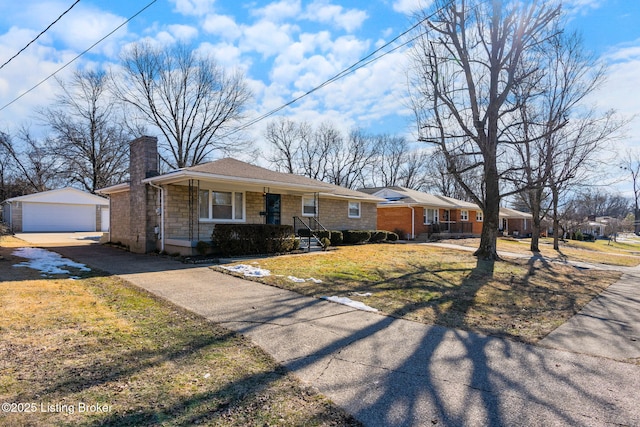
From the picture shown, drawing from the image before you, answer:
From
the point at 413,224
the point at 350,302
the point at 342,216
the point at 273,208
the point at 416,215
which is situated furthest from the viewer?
the point at 416,215

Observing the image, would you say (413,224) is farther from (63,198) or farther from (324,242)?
(63,198)

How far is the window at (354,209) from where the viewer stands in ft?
69.3

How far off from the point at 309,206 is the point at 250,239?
6.13m

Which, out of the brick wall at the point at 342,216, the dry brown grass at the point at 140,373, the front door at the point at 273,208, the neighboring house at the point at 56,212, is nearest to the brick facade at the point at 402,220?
the brick wall at the point at 342,216

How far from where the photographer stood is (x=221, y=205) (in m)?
14.3

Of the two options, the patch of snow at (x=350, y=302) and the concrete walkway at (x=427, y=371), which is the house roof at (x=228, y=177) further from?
the patch of snow at (x=350, y=302)

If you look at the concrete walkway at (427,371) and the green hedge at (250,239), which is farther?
the green hedge at (250,239)

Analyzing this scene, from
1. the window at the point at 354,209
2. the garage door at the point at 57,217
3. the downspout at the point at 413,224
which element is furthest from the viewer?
the garage door at the point at 57,217

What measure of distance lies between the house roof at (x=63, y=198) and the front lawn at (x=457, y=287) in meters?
25.4

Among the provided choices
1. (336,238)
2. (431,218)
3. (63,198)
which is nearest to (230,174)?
(336,238)

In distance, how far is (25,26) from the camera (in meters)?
8.66

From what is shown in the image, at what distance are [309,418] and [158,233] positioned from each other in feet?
39.9

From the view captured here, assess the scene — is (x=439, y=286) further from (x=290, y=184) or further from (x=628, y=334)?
(x=290, y=184)

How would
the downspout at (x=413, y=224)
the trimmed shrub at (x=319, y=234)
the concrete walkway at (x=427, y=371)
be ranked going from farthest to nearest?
the downspout at (x=413, y=224)
the trimmed shrub at (x=319, y=234)
the concrete walkway at (x=427, y=371)
